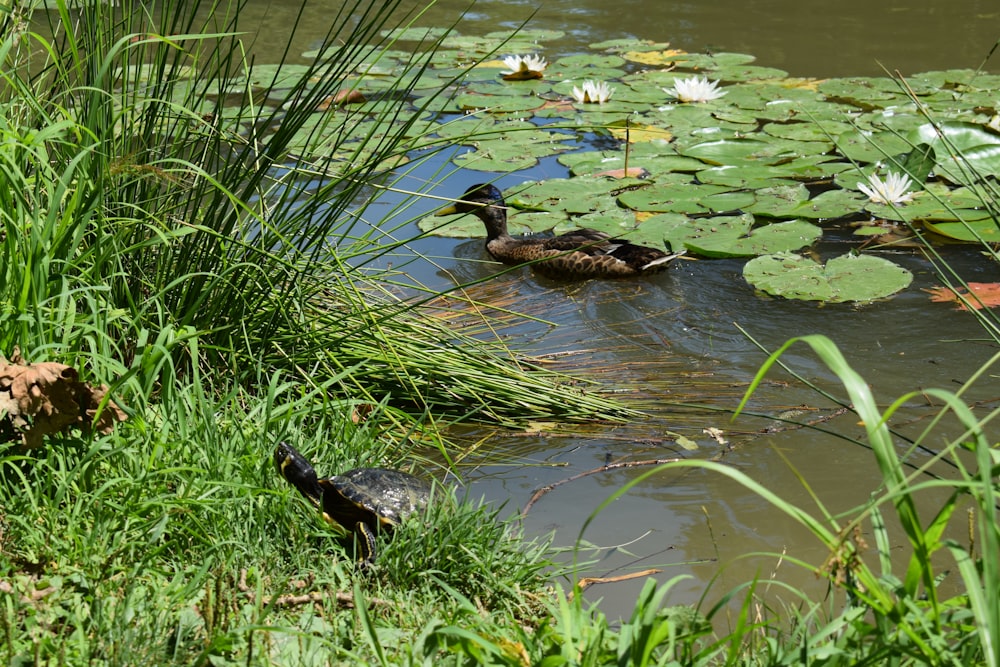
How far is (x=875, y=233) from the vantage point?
5586mm

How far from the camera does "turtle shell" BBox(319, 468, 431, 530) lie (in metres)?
2.74

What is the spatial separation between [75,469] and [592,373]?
231 centimetres

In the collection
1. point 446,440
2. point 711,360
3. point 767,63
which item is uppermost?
point 767,63

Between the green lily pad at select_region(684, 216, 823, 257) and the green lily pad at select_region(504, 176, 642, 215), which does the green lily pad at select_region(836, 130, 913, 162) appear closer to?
the green lily pad at select_region(684, 216, 823, 257)

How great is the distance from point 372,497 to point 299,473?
23 cm

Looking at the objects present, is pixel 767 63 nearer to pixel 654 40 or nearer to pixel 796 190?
pixel 654 40

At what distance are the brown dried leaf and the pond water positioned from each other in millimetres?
1144

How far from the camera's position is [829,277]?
5.04m

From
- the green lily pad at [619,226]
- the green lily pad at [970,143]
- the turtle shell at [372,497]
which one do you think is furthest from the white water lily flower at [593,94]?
the turtle shell at [372,497]

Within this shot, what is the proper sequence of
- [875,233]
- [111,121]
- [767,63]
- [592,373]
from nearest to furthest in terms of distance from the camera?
[111,121], [592,373], [875,233], [767,63]

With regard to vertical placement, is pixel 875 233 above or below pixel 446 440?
above

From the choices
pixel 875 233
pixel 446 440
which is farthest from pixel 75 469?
pixel 875 233

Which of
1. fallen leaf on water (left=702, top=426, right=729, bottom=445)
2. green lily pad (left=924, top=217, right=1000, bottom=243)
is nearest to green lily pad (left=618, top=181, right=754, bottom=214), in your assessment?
green lily pad (left=924, top=217, right=1000, bottom=243)

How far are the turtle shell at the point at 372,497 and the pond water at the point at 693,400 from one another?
336 mm
